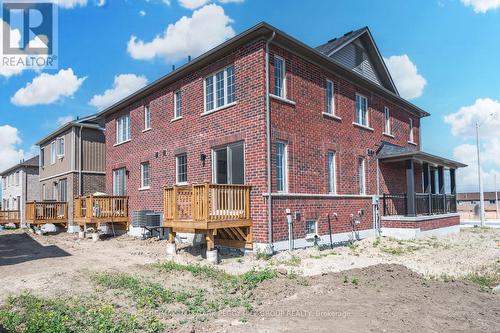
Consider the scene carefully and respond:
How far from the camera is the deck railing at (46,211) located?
19898 millimetres

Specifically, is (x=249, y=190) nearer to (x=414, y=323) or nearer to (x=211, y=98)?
(x=211, y=98)

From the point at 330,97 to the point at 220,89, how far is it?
4444mm

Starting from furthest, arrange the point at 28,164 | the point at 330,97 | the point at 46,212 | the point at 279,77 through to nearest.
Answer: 1. the point at 28,164
2. the point at 46,212
3. the point at 330,97
4. the point at 279,77

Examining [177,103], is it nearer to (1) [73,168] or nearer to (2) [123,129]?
(2) [123,129]

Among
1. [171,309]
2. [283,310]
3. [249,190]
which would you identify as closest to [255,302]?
[283,310]

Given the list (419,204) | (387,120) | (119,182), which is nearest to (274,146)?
(387,120)

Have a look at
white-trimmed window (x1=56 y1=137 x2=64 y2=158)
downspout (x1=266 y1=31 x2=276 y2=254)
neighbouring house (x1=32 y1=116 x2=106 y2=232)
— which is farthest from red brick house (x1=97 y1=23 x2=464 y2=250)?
white-trimmed window (x1=56 y1=137 x2=64 y2=158)

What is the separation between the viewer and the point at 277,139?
37.9ft

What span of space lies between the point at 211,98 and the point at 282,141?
10.5ft

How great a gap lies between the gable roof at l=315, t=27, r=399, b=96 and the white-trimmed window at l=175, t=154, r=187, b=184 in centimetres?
737

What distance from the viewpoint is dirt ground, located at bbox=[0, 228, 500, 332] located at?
553 centimetres

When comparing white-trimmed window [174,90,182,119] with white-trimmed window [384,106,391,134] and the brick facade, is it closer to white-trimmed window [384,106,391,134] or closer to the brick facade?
the brick facade

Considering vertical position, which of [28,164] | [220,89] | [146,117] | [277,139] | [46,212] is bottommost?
[46,212]

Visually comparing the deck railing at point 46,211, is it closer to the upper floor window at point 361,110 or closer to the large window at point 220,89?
the large window at point 220,89
